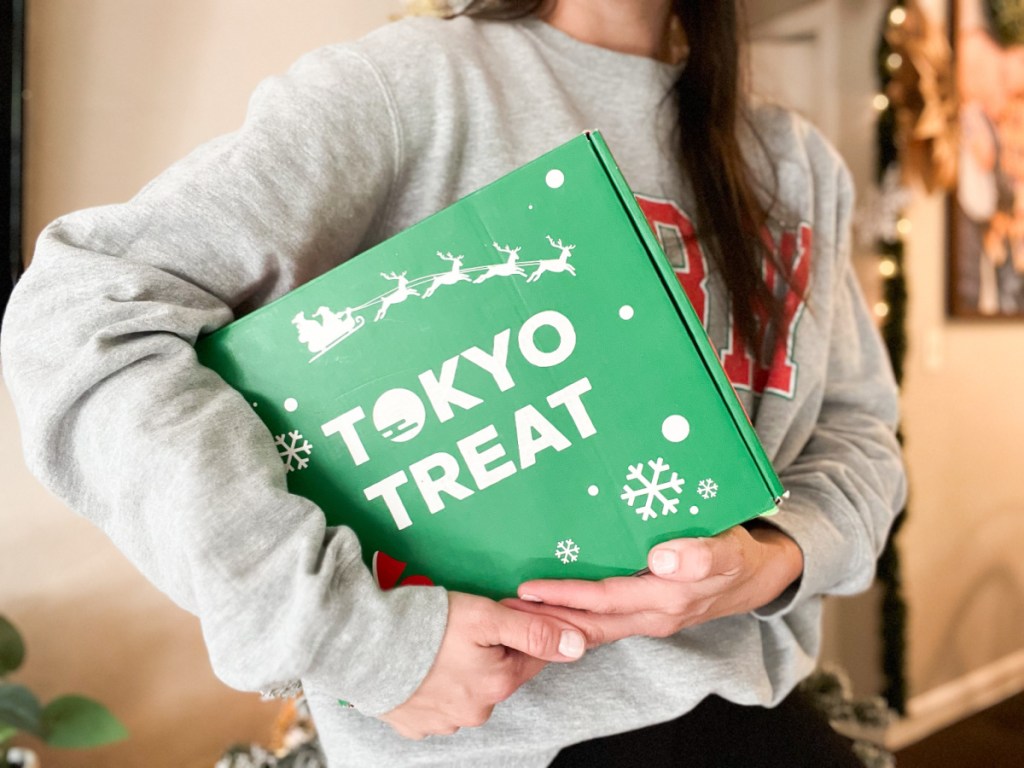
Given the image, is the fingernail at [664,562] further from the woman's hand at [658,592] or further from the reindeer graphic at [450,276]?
the reindeer graphic at [450,276]

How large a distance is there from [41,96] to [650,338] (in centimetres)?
108

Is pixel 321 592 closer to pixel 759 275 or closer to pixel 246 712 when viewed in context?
pixel 759 275

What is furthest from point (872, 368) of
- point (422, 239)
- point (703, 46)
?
point (422, 239)

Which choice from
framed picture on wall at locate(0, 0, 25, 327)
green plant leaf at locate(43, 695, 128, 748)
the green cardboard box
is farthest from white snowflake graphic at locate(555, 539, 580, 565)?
framed picture on wall at locate(0, 0, 25, 327)

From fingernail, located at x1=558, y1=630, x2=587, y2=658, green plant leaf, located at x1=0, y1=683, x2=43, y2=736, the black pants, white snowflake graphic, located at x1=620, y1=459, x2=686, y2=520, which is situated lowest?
the black pants

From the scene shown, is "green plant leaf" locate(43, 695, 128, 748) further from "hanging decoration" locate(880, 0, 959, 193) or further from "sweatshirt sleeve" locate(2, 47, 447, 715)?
"hanging decoration" locate(880, 0, 959, 193)

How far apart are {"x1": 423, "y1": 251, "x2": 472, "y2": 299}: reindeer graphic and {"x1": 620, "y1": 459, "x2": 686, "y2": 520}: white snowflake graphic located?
18cm

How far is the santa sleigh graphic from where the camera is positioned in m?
0.52

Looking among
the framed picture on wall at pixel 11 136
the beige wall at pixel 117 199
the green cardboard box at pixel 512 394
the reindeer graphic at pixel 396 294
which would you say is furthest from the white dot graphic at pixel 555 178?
the beige wall at pixel 117 199

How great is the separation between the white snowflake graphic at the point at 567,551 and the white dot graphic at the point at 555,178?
0.82 feet

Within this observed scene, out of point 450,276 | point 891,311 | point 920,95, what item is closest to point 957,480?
point 891,311

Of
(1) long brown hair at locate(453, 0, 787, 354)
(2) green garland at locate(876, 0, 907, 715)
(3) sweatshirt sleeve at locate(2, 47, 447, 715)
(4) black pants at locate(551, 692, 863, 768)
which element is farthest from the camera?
(2) green garland at locate(876, 0, 907, 715)

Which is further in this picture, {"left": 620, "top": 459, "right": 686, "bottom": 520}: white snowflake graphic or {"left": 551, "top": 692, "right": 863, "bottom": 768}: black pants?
{"left": 551, "top": 692, "right": 863, "bottom": 768}: black pants

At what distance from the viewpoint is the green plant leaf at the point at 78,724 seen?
0.96 m
